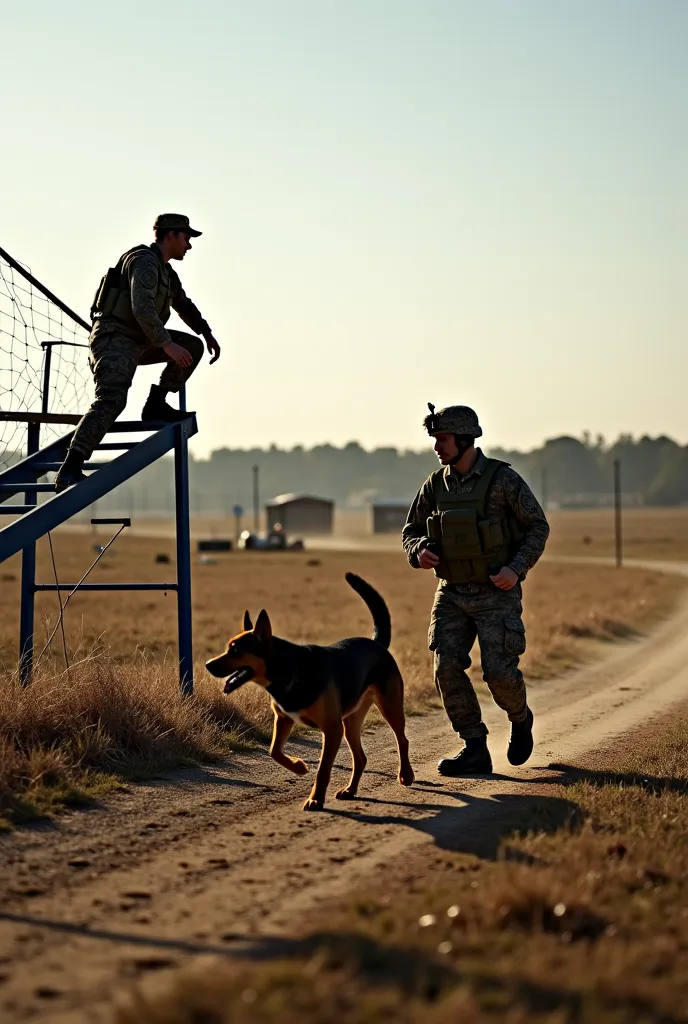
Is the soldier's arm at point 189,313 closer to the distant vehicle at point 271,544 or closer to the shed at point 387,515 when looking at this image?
the distant vehicle at point 271,544

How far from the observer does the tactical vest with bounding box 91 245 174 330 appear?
8.98 m

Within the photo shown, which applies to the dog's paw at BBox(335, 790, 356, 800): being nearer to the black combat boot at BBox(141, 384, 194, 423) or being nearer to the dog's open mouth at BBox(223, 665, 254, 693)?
the dog's open mouth at BBox(223, 665, 254, 693)

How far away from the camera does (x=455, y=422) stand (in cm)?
816

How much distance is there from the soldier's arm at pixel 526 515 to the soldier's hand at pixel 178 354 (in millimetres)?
2512

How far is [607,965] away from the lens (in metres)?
4.14

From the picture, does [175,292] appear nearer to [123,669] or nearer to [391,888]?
[123,669]

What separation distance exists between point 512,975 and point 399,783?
3.97 metres

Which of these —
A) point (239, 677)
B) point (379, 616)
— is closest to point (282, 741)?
point (239, 677)

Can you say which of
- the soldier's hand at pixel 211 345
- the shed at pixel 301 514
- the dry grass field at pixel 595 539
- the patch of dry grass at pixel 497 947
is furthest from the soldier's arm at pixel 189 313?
→ the shed at pixel 301 514

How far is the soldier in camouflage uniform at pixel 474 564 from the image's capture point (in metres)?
8.21

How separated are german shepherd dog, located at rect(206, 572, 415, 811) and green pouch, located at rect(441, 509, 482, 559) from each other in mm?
997

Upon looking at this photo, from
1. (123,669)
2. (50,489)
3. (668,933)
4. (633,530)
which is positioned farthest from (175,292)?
(633,530)

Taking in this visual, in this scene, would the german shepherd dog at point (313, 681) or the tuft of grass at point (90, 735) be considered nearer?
the german shepherd dog at point (313, 681)

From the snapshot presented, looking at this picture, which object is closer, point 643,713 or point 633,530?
point 643,713
